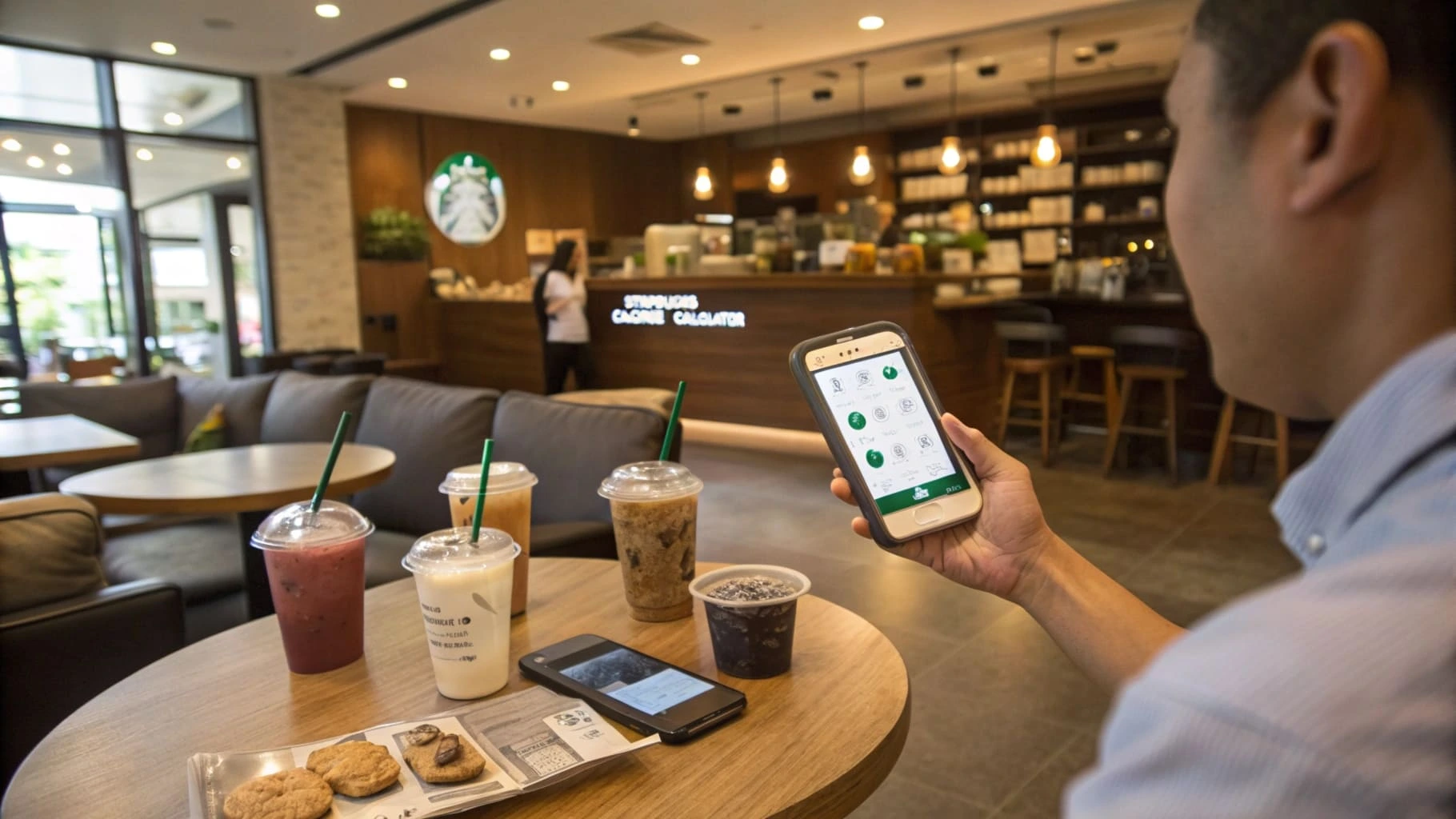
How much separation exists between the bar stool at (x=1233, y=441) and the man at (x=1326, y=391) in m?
4.97

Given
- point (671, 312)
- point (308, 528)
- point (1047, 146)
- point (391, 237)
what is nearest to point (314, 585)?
point (308, 528)

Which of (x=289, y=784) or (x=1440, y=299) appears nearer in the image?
(x=1440, y=299)

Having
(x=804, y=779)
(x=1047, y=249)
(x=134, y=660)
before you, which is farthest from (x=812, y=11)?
(x=804, y=779)

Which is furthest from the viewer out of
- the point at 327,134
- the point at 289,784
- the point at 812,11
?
the point at 327,134

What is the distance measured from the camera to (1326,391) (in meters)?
0.52

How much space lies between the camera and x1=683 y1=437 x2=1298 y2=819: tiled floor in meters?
2.29

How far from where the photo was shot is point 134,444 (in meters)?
3.13

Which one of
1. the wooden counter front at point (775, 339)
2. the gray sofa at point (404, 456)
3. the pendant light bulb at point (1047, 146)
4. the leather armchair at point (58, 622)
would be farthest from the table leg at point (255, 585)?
the pendant light bulb at point (1047, 146)

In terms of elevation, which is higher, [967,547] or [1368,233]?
[1368,233]

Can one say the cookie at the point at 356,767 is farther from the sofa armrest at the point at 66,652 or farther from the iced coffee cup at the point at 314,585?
the sofa armrest at the point at 66,652

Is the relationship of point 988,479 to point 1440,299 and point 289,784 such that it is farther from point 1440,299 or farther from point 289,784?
point 289,784

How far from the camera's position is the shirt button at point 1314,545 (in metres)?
0.49

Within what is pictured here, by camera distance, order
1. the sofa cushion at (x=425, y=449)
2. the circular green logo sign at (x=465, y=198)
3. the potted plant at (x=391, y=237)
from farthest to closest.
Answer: the circular green logo sign at (x=465, y=198) < the potted plant at (x=391, y=237) < the sofa cushion at (x=425, y=449)

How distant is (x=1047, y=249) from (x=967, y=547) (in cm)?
854
